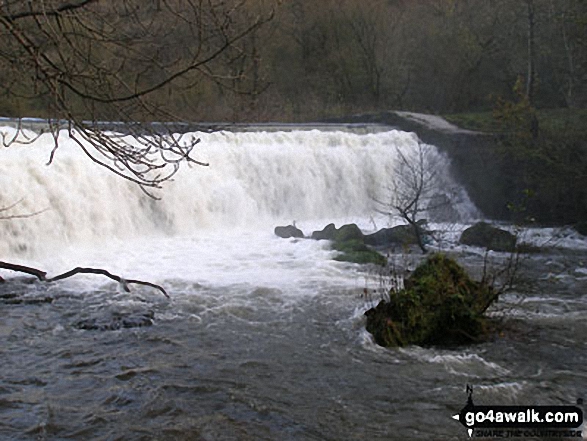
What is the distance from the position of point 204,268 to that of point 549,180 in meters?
8.88

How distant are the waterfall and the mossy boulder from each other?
20.0 ft

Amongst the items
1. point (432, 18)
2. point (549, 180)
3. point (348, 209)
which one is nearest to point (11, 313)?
point (348, 209)

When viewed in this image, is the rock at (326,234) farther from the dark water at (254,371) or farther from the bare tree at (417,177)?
the dark water at (254,371)

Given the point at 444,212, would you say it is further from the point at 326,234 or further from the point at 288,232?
the point at 288,232

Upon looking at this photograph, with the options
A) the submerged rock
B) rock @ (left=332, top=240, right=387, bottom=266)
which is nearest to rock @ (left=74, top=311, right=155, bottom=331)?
the submerged rock

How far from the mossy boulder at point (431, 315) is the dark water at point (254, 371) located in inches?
6.8

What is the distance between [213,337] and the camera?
7.12 m

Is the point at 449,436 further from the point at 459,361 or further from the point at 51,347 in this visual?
the point at 51,347

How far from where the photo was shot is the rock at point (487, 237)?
39.7ft

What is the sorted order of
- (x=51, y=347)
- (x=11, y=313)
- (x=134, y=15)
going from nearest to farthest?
(x=134, y=15), (x=51, y=347), (x=11, y=313)

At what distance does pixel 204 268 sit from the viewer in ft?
34.0

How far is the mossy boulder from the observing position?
6.88 metres

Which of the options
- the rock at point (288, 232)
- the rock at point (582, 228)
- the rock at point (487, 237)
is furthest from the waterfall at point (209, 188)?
the rock at point (582, 228)

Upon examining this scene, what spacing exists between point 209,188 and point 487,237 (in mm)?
6090
